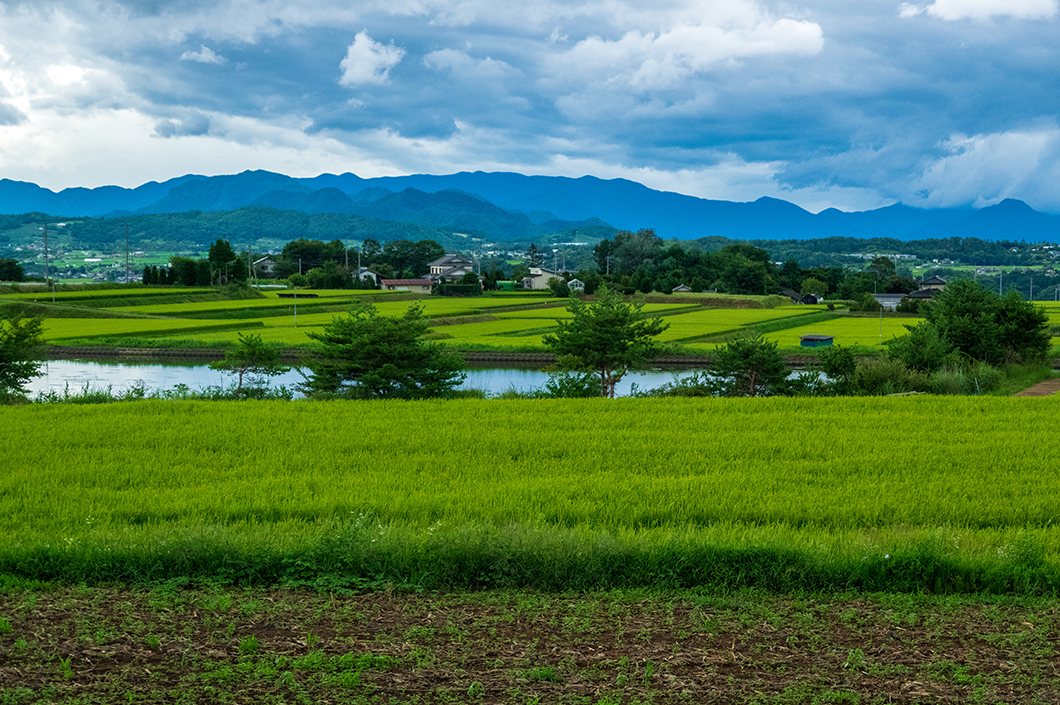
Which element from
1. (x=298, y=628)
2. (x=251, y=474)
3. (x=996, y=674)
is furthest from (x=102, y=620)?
(x=996, y=674)

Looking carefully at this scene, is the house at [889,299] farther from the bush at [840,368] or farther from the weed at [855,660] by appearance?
the weed at [855,660]

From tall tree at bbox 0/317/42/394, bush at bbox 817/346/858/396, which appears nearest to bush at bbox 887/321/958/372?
bush at bbox 817/346/858/396

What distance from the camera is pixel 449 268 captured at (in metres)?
126

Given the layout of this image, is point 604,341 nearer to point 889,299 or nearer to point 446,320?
point 446,320

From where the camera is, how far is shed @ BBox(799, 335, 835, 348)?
5084cm

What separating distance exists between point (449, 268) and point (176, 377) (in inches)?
3478

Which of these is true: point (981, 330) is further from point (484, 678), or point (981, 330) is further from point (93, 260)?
point (93, 260)

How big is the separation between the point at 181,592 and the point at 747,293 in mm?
103092

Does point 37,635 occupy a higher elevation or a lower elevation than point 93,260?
lower

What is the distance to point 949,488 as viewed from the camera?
382 inches

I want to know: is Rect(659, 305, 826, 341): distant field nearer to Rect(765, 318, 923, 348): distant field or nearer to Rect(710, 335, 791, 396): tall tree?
Rect(765, 318, 923, 348): distant field

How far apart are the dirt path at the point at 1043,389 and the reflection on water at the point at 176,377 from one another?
46.1ft

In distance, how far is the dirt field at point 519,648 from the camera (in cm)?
471

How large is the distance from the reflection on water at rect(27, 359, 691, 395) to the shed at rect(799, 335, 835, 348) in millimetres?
12355
